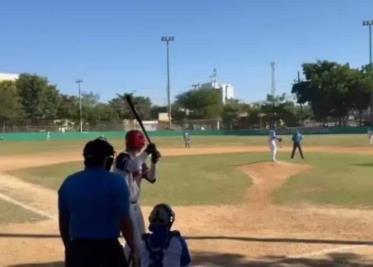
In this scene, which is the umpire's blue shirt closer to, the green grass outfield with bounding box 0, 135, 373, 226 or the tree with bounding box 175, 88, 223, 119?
the green grass outfield with bounding box 0, 135, 373, 226

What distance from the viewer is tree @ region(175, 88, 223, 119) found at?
142 meters

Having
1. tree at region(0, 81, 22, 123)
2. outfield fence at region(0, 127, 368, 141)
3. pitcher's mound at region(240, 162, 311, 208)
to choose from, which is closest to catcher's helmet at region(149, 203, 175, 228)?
pitcher's mound at region(240, 162, 311, 208)

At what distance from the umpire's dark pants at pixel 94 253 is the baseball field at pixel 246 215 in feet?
13.5

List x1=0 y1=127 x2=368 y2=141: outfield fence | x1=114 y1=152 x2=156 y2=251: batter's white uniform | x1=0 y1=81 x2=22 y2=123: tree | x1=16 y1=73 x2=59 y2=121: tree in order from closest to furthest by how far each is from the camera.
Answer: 1. x1=114 y1=152 x2=156 y2=251: batter's white uniform
2. x1=0 y1=127 x2=368 y2=141: outfield fence
3. x1=0 y1=81 x2=22 y2=123: tree
4. x1=16 y1=73 x2=59 y2=121: tree

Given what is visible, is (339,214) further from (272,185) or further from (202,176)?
(202,176)

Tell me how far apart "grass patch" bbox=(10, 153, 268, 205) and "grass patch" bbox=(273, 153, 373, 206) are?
1.38 m

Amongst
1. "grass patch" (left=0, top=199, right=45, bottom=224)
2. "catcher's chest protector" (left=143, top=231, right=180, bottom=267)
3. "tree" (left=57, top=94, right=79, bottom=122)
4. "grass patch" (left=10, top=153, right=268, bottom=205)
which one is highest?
"tree" (left=57, top=94, right=79, bottom=122)

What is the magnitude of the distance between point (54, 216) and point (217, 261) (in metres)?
5.84

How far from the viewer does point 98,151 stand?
15.2ft

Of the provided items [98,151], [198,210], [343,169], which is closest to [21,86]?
[343,169]

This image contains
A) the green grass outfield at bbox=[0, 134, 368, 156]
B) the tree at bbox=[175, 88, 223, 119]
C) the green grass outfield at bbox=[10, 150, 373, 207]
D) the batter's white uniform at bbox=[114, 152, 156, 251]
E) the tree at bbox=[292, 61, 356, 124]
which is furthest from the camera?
the tree at bbox=[175, 88, 223, 119]

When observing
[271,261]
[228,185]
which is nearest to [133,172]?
[271,261]

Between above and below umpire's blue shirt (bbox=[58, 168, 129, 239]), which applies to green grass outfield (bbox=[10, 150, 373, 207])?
below

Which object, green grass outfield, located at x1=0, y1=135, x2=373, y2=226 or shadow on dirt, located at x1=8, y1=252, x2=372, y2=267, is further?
green grass outfield, located at x1=0, y1=135, x2=373, y2=226
